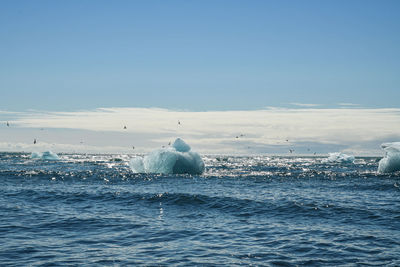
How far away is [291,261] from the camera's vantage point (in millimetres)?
10242

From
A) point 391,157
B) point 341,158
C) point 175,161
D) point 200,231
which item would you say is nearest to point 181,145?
point 175,161

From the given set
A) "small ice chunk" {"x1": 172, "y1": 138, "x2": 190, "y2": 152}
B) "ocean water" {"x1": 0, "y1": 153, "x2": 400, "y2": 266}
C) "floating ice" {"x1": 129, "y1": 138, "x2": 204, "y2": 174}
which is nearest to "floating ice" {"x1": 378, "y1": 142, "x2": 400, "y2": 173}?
"floating ice" {"x1": 129, "y1": 138, "x2": 204, "y2": 174}

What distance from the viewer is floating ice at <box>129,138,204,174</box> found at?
4147 cm

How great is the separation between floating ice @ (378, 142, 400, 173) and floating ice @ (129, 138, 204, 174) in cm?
2153

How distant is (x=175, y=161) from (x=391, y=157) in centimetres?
2518

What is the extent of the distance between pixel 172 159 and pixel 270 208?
23.6 m

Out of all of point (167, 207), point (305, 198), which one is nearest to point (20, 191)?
point (167, 207)

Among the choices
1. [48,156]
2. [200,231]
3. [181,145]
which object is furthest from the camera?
[48,156]

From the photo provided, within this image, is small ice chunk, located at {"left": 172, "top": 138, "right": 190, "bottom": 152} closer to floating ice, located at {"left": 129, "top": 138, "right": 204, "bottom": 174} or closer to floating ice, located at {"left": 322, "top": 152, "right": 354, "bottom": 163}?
floating ice, located at {"left": 129, "top": 138, "right": 204, "bottom": 174}

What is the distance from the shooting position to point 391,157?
45.3m

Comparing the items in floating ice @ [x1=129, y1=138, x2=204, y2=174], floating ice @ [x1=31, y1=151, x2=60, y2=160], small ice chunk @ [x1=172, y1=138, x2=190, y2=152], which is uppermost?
small ice chunk @ [x1=172, y1=138, x2=190, y2=152]

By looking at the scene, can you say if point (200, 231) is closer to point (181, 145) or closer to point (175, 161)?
point (181, 145)

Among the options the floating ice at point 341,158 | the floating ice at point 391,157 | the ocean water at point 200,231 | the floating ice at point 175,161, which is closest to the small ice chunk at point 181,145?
the floating ice at point 175,161

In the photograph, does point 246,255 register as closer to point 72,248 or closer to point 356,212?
point 72,248
